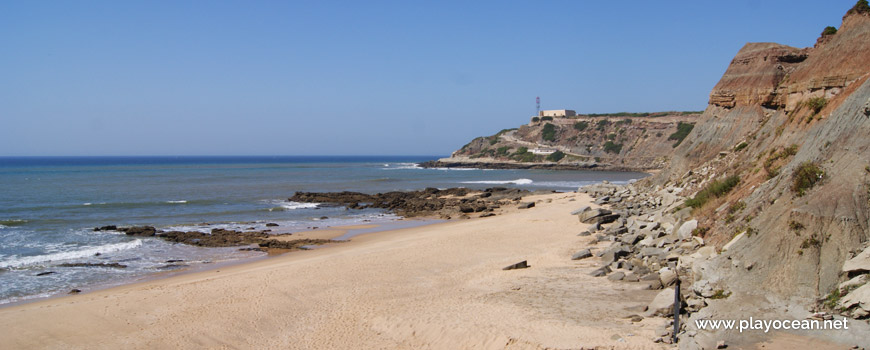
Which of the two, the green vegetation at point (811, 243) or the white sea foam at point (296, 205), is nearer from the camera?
the green vegetation at point (811, 243)

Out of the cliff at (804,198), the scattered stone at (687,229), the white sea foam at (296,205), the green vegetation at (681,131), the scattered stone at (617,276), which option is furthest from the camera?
the green vegetation at (681,131)

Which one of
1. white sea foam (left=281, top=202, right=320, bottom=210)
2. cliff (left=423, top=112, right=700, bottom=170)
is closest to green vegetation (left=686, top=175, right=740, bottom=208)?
white sea foam (left=281, top=202, right=320, bottom=210)

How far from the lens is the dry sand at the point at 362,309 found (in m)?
10.1

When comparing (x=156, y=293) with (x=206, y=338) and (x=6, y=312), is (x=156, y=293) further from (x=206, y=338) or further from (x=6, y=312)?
(x=206, y=338)

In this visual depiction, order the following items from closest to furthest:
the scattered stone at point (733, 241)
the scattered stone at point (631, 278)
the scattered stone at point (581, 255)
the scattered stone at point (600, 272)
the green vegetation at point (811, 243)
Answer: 1. the green vegetation at point (811, 243)
2. the scattered stone at point (733, 241)
3. the scattered stone at point (631, 278)
4. the scattered stone at point (600, 272)
5. the scattered stone at point (581, 255)

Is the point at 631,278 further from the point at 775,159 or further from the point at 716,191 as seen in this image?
the point at 775,159

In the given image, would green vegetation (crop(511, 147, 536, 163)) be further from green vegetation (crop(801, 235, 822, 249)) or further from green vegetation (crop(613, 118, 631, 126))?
green vegetation (crop(801, 235, 822, 249))

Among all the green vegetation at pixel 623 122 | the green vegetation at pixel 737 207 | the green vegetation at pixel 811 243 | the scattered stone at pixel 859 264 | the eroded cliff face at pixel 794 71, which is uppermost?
the green vegetation at pixel 623 122

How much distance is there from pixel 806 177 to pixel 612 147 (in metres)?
91.7

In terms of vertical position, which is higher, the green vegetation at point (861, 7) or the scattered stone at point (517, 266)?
the green vegetation at point (861, 7)

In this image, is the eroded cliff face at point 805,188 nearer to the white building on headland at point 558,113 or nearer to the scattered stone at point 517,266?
the scattered stone at point 517,266

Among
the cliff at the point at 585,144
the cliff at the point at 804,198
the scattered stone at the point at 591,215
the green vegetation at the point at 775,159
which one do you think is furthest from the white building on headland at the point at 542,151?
the green vegetation at the point at 775,159

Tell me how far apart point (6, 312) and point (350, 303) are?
8.08 meters

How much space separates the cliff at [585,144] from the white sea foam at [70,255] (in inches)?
2997
